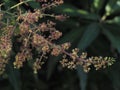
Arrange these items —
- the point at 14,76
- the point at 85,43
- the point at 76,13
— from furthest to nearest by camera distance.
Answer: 1. the point at 76,13
2. the point at 85,43
3. the point at 14,76

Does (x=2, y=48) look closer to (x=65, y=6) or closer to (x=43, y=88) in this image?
(x=65, y=6)

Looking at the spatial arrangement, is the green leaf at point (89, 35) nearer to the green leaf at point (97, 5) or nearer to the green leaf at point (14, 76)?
the green leaf at point (97, 5)

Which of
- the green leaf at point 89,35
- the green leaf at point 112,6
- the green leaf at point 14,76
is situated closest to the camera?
the green leaf at point 14,76

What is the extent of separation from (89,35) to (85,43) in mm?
64

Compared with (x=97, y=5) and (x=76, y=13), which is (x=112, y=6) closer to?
(x=97, y=5)

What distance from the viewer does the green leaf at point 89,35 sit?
1.70 m

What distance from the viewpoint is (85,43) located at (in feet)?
5.56

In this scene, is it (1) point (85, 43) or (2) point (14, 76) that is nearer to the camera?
(2) point (14, 76)

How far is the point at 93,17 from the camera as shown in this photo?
71.6 inches

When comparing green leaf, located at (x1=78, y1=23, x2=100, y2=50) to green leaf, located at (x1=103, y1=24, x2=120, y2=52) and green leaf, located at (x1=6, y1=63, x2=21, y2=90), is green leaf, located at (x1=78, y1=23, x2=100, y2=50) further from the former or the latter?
green leaf, located at (x1=6, y1=63, x2=21, y2=90)

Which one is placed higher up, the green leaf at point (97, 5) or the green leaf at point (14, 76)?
the green leaf at point (97, 5)

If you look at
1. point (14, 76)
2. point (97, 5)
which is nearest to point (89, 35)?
point (97, 5)

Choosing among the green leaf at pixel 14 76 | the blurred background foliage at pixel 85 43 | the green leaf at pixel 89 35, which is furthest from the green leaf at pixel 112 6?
the green leaf at pixel 14 76

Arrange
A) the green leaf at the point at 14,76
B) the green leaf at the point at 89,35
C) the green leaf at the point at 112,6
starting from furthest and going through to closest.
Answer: the green leaf at the point at 112,6 → the green leaf at the point at 89,35 → the green leaf at the point at 14,76
